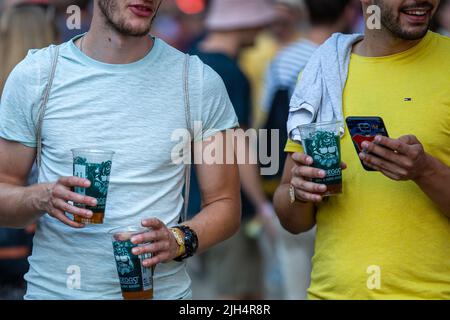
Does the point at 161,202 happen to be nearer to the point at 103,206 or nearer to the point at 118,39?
the point at 103,206

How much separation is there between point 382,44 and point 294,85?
7.98ft

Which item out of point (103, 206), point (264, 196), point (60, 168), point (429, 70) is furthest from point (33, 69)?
point (264, 196)

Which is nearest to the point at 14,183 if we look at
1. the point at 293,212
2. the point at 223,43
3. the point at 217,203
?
the point at 217,203

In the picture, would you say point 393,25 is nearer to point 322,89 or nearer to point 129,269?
point 322,89

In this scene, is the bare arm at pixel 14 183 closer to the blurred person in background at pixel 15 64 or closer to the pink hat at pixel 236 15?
the blurred person in background at pixel 15 64

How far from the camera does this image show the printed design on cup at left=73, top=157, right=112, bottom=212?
381cm

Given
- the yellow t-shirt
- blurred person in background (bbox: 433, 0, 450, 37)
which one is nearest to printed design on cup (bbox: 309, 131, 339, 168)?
the yellow t-shirt

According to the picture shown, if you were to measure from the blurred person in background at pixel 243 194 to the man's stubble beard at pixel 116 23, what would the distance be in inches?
110

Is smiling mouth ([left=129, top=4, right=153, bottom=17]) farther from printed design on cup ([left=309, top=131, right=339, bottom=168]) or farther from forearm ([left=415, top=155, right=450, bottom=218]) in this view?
forearm ([left=415, top=155, right=450, bottom=218])

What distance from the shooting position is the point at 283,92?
268 inches

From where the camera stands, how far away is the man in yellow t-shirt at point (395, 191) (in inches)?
162

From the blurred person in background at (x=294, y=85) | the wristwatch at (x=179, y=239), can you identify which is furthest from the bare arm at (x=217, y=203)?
the blurred person in background at (x=294, y=85)

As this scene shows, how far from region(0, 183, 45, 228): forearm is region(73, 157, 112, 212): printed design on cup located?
0.19 meters

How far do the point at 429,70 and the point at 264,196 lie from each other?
10.3 ft
